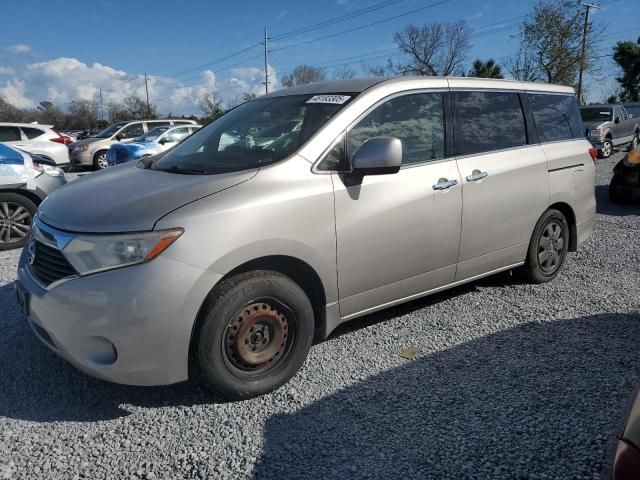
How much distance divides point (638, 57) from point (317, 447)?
47231 millimetres

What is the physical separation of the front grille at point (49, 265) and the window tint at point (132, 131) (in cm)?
1641

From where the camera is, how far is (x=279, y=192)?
2.76 meters

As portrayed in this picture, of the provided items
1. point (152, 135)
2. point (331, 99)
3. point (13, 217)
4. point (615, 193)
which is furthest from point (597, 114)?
point (13, 217)

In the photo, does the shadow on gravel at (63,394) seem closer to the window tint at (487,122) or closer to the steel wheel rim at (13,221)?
the window tint at (487,122)

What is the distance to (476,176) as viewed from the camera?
143 inches

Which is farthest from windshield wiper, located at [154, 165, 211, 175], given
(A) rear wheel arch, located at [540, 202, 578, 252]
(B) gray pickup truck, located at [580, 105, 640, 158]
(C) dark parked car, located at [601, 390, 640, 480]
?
(B) gray pickup truck, located at [580, 105, 640, 158]

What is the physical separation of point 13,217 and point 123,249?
4605 mm

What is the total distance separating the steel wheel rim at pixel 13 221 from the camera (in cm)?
604

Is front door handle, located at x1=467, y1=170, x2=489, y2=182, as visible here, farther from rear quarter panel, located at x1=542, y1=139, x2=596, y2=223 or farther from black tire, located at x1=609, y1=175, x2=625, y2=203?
black tire, located at x1=609, y1=175, x2=625, y2=203

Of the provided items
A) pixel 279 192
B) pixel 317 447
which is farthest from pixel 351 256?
pixel 317 447

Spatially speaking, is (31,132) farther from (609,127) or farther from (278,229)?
(609,127)

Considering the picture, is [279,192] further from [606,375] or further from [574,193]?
[574,193]

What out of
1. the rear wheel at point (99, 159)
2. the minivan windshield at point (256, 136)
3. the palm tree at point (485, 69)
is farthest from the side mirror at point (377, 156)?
the palm tree at point (485, 69)

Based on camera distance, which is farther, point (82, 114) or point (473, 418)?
point (82, 114)
